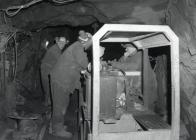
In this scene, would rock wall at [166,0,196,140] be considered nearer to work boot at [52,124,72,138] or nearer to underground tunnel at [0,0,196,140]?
underground tunnel at [0,0,196,140]

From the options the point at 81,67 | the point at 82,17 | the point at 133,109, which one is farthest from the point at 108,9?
the point at 133,109

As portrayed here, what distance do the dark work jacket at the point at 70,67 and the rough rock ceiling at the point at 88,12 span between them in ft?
3.57

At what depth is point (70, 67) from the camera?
474 cm

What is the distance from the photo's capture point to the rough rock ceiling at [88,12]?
15.2ft

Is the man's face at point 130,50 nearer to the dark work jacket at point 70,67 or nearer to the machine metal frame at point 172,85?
the dark work jacket at point 70,67

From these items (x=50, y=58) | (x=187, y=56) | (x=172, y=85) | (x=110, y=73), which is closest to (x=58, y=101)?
(x=50, y=58)

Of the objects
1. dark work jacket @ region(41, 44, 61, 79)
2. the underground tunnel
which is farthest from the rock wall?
dark work jacket @ region(41, 44, 61, 79)

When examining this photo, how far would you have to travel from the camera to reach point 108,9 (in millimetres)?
4883

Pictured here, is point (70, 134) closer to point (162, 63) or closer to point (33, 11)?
point (162, 63)

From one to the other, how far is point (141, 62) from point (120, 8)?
144 cm

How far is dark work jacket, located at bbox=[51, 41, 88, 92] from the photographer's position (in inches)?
176

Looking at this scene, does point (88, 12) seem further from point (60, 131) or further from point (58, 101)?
point (60, 131)

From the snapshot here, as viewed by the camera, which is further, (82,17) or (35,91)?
(35,91)

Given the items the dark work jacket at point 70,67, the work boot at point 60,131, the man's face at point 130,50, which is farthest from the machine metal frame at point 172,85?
the work boot at point 60,131
